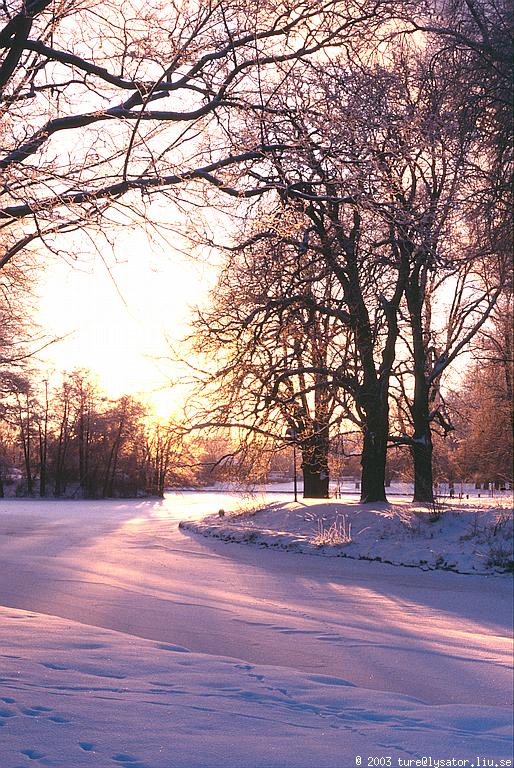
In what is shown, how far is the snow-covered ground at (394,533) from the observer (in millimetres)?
12844

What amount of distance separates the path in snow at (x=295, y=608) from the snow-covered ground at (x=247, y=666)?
3 cm

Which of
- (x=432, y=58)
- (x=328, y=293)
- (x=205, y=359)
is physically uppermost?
(x=432, y=58)

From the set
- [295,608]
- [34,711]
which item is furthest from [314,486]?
[34,711]

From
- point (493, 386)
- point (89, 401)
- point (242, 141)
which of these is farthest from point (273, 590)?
point (89, 401)

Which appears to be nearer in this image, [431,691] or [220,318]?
[431,691]

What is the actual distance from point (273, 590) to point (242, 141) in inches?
236

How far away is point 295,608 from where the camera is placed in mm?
8969

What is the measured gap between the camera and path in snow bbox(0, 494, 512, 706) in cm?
627

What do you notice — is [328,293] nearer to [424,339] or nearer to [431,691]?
[424,339]

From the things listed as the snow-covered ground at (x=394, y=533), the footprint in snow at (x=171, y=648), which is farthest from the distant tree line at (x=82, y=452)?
the footprint in snow at (x=171, y=648)

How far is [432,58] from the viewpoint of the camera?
1150 centimetres

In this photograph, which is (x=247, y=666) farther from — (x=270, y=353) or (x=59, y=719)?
(x=270, y=353)

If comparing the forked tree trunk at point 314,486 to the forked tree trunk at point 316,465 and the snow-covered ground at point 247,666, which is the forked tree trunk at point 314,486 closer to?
the forked tree trunk at point 316,465

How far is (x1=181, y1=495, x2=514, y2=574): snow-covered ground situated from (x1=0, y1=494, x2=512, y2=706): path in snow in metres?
0.58
